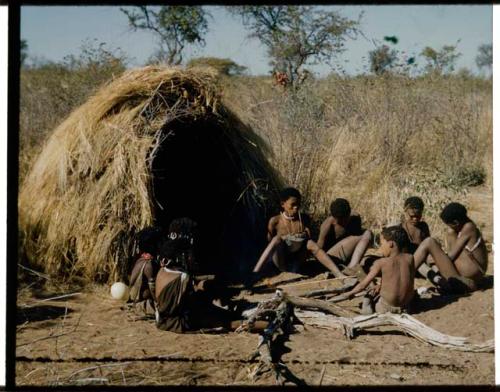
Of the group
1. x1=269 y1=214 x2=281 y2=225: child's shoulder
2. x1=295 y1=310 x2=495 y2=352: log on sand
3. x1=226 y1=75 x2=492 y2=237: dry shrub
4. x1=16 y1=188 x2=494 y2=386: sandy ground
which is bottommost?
x1=16 y1=188 x2=494 y2=386: sandy ground

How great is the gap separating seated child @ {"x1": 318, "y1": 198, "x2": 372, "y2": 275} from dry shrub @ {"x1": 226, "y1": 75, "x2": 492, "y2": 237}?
0.93 meters

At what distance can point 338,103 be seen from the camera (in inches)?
395

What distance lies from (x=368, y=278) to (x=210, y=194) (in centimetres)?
258

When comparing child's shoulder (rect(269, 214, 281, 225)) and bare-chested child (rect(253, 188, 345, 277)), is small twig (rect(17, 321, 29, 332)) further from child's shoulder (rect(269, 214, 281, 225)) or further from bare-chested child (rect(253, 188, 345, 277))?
child's shoulder (rect(269, 214, 281, 225))

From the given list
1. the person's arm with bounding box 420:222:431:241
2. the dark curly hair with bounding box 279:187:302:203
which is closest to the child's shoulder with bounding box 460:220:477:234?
the person's arm with bounding box 420:222:431:241

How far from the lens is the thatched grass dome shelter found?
17.8ft

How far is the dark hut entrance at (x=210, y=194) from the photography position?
6406mm

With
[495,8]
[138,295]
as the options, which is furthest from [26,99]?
[495,8]

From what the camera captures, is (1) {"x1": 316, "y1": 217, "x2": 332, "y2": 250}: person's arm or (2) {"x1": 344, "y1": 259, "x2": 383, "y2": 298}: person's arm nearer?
(2) {"x1": 344, "y1": 259, "x2": 383, "y2": 298}: person's arm

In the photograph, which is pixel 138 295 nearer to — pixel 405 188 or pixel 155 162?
pixel 155 162

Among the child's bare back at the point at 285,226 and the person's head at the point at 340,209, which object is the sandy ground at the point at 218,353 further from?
the child's bare back at the point at 285,226

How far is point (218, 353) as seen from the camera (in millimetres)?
4277

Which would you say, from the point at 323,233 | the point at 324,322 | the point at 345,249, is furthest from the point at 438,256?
the point at 324,322

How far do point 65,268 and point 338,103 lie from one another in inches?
231
